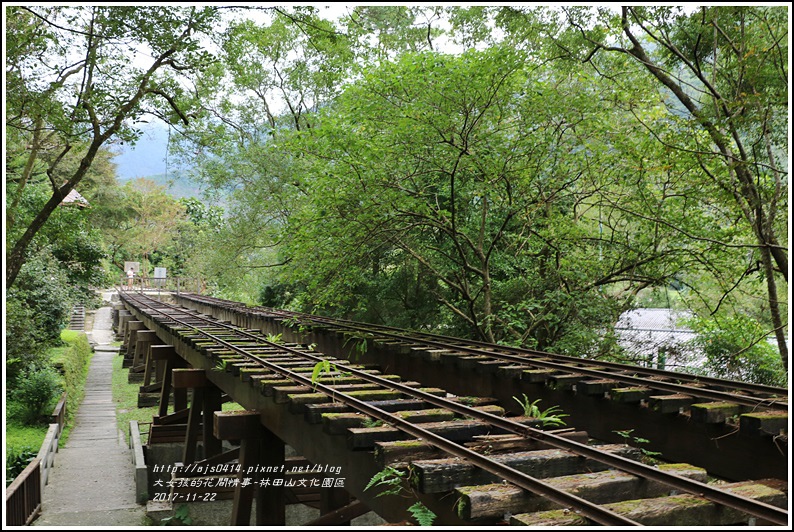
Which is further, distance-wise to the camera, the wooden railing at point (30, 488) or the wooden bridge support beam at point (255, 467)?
the wooden railing at point (30, 488)

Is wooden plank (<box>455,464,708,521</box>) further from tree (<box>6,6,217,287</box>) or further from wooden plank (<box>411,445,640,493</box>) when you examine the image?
tree (<box>6,6,217,287</box>)

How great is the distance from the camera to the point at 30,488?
8781mm

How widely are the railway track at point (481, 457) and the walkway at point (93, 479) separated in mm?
3476

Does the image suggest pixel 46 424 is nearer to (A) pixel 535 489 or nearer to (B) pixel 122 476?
(B) pixel 122 476

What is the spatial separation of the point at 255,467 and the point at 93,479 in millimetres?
6573

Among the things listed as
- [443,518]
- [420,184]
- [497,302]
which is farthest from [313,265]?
[443,518]

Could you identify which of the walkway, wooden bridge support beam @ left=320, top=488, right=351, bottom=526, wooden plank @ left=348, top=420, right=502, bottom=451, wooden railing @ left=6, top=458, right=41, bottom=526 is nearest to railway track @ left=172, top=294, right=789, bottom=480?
wooden plank @ left=348, top=420, right=502, bottom=451

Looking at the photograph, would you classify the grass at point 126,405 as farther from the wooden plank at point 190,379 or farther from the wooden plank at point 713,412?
the wooden plank at point 713,412

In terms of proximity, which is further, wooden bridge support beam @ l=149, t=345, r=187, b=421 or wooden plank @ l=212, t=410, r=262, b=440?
wooden bridge support beam @ l=149, t=345, r=187, b=421

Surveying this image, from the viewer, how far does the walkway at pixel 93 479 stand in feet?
30.9

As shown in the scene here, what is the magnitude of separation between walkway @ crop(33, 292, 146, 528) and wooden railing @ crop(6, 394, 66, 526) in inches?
7.7

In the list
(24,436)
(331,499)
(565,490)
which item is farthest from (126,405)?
(565,490)

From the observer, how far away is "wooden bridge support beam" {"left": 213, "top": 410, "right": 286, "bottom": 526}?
20.0ft

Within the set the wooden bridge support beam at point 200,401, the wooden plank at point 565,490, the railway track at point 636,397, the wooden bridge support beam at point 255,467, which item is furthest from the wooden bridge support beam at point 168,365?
the wooden plank at point 565,490
